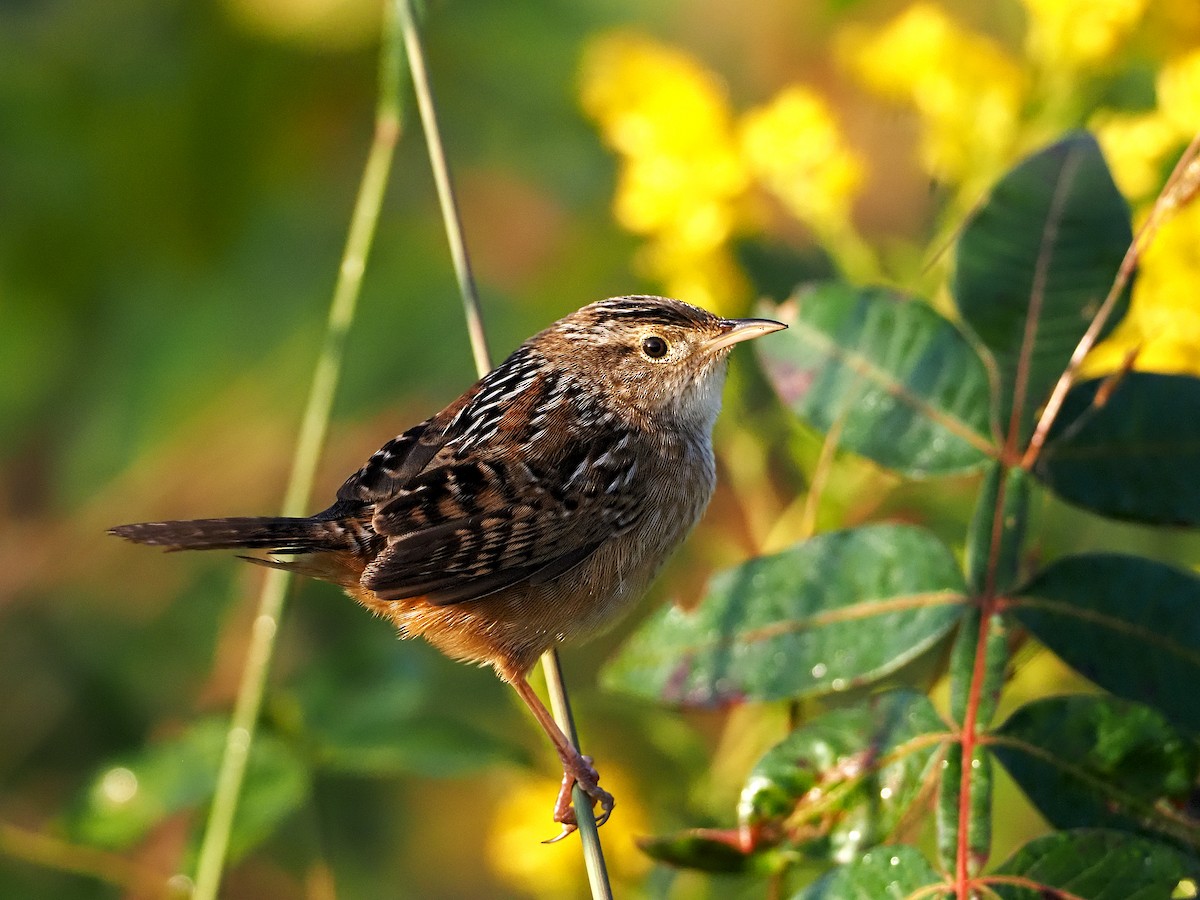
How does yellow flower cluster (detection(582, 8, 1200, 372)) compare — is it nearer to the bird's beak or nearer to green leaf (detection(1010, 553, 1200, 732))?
the bird's beak

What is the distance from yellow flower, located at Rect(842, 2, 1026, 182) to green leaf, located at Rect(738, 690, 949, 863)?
1222mm

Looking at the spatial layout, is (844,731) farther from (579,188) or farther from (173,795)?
(579,188)

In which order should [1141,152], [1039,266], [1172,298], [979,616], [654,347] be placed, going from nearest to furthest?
[979,616]
[1039,266]
[1172,298]
[1141,152]
[654,347]

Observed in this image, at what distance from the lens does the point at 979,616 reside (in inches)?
62.0

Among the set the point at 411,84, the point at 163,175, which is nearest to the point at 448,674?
the point at 163,175

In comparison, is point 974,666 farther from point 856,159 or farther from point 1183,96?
point 856,159

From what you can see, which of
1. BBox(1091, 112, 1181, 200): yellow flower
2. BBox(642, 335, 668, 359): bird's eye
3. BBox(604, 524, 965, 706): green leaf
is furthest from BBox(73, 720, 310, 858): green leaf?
BBox(1091, 112, 1181, 200): yellow flower

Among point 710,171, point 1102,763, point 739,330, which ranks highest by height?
point 710,171

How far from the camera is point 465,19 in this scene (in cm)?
364

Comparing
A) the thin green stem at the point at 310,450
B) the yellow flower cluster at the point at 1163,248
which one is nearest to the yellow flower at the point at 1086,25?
the yellow flower cluster at the point at 1163,248

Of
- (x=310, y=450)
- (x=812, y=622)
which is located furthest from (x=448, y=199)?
(x=812, y=622)

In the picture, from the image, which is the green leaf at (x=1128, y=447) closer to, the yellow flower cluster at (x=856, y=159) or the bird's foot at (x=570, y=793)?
the yellow flower cluster at (x=856, y=159)

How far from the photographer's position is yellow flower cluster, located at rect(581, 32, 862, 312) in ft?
7.85

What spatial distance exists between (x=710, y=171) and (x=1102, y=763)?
1.30 m
